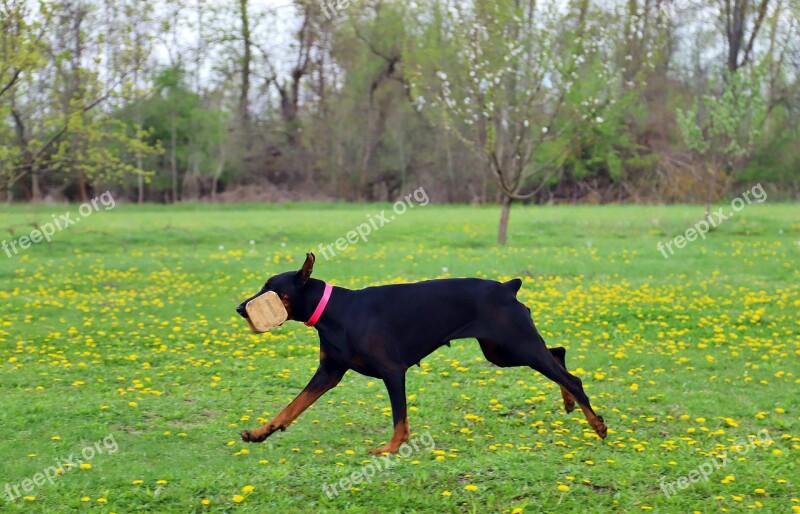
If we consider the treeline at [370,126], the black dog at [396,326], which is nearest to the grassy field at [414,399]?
the black dog at [396,326]

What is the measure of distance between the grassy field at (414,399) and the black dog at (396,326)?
0.49 metres

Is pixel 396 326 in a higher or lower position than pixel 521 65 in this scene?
lower

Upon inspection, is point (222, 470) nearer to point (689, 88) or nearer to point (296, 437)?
point (296, 437)

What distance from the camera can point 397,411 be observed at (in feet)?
20.8

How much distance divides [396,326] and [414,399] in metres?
1.89

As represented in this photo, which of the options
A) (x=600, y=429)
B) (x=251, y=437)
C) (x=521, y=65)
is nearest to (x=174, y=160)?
(x=521, y=65)

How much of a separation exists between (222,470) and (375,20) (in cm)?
4456

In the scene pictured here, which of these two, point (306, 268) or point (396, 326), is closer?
point (306, 268)

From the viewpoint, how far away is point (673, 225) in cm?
2758

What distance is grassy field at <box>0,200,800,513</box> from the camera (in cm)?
566

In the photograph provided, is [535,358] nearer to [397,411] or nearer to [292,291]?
[397,411]

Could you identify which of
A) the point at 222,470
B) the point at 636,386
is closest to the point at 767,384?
the point at 636,386

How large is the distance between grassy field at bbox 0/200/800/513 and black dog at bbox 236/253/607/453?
0.49 meters

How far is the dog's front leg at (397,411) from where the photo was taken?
6.30m
